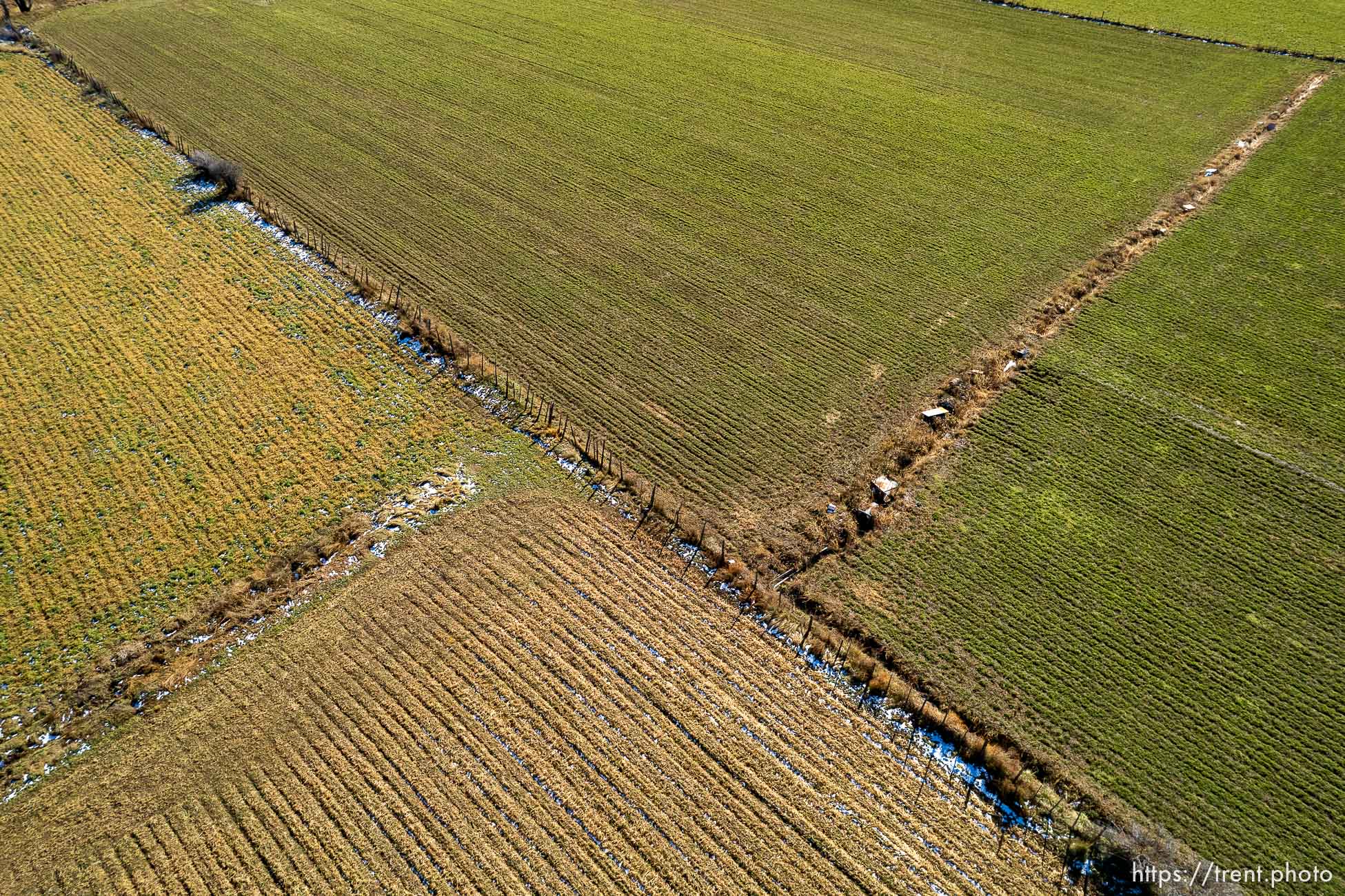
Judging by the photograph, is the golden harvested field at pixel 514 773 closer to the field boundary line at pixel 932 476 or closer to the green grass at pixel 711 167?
the field boundary line at pixel 932 476

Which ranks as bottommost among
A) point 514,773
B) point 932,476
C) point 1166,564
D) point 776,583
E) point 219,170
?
point 514,773

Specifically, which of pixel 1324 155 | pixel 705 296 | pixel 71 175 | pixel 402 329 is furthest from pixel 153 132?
pixel 1324 155

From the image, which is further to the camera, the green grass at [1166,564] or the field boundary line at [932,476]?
the green grass at [1166,564]

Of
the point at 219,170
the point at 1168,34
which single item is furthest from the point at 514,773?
the point at 1168,34

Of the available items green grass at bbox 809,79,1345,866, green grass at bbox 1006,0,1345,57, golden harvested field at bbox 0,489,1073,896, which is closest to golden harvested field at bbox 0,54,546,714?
golden harvested field at bbox 0,489,1073,896

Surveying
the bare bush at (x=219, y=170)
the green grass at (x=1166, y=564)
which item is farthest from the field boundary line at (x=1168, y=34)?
the bare bush at (x=219, y=170)

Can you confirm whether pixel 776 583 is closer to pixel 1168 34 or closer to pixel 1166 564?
pixel 1166 564

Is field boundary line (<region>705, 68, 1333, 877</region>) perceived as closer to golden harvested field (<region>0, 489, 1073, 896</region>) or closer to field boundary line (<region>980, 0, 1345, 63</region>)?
golden harvested field (<region>0, 489, 1073, 896</region>)
